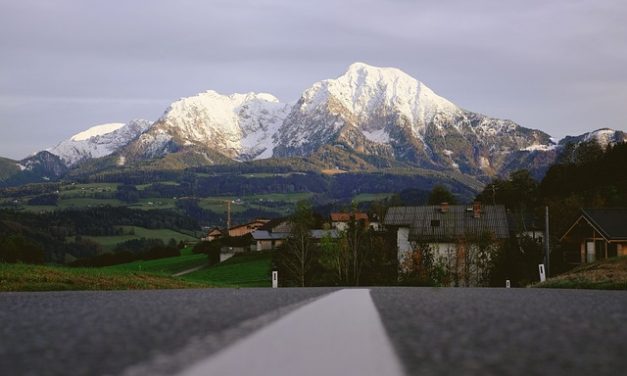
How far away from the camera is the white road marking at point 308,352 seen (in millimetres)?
3520

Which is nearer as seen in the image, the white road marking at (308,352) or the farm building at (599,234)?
the white road marking at (308,352)

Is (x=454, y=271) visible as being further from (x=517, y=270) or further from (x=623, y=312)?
(x=623, y=312)

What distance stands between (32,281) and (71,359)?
14.5m

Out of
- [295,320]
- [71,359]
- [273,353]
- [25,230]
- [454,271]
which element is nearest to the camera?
[71,359]

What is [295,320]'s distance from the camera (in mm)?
6426

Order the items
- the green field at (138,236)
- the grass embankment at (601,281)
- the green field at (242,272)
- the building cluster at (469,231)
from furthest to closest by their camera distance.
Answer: the green field at (138,236)
the green field at (242,272)
the building cluster at (469,231)
the grass embankment at (601,281)

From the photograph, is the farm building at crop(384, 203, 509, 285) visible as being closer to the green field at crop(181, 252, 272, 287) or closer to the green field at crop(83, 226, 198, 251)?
the green field at crop(181, 252, 272, 287)

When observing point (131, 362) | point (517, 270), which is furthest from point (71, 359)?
point (517, 270)

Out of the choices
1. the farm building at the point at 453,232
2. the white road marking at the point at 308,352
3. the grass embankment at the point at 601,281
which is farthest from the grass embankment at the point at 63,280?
the farm building at the point at 453,232

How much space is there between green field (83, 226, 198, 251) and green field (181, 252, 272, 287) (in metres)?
57.4

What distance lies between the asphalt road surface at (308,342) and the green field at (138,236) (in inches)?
5948

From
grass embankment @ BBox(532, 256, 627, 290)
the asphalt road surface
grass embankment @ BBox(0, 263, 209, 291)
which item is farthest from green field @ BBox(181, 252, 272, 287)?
the asphalt road surface

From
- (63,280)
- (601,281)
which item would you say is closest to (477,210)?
(601,281)

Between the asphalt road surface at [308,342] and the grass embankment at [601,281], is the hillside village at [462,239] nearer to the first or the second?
the grass embankment at [601,281]
